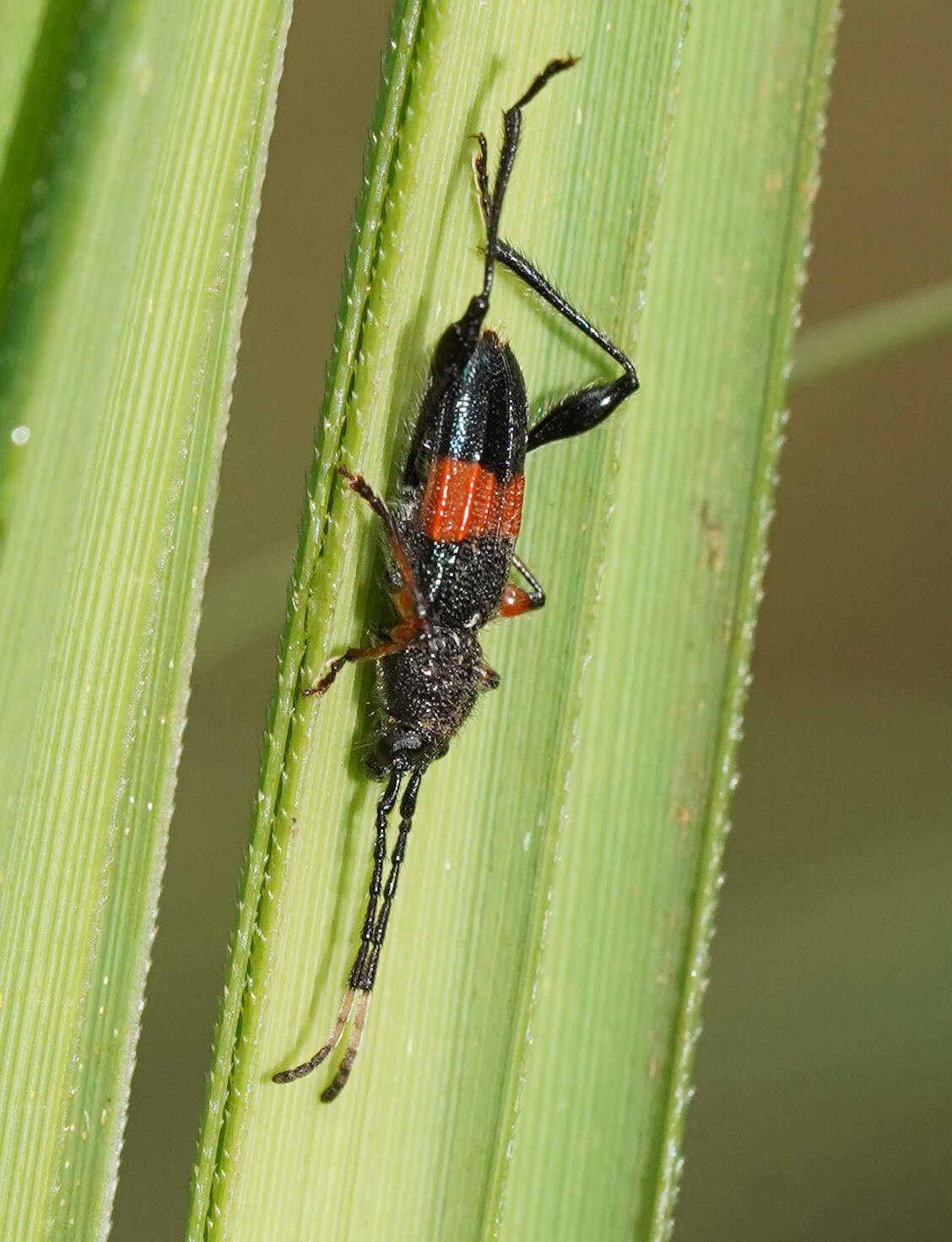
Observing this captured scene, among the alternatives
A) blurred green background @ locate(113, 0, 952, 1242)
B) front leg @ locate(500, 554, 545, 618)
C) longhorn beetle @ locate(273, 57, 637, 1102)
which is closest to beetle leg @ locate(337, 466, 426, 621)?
longhorn beetle @ locate(273, 57, 637, 1102)

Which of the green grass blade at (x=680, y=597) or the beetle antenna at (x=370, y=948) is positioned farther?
the green grass blade at (x=680, y=597)

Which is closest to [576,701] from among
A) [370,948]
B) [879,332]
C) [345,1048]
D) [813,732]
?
[370,948]

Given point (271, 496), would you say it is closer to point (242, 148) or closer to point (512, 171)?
point (512, 171)

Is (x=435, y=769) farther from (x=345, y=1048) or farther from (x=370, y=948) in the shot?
(x=345, y=1048)

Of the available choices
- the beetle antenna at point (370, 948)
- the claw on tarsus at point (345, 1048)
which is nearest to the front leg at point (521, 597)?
the beetle antenna at point (370, 948)

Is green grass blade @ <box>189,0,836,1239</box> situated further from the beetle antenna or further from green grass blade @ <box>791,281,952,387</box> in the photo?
green grass blade @ <box>791,281,952,387</box>

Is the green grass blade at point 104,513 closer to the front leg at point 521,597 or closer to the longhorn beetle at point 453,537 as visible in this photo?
the longhorn beetle at point 453,537

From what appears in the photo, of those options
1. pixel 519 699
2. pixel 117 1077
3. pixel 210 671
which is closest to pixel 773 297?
pixel 519 699
